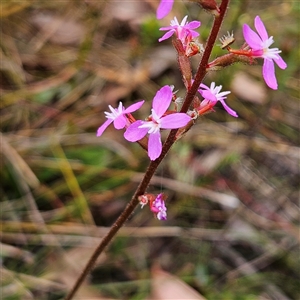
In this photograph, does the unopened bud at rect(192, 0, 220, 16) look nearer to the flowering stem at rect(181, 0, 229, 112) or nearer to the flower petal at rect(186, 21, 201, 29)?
the flowering stem at rect(181, 0, 229, 112)

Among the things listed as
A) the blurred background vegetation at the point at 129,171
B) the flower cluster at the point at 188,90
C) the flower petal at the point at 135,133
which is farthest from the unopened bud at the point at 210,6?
the blurred background vegetation at the point at 129,171

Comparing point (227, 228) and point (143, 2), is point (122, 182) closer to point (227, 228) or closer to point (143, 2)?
point (227, 228)

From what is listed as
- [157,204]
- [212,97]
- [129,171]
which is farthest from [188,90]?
[129,171]

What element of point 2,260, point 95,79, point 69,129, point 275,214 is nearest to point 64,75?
point 95,79

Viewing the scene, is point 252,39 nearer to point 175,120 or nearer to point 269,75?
point 269,75

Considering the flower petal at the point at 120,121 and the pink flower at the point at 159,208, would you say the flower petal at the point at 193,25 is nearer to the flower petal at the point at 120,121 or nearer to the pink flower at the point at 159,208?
the flower petal at the point at 120,121
